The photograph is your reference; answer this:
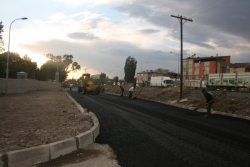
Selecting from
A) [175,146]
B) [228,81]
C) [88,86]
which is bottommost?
[175,146]

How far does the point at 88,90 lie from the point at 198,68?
5234 cm

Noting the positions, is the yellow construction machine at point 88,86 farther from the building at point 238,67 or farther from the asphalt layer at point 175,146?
the building at point 238,67

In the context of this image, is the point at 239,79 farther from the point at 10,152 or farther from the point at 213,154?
the point at 10,152

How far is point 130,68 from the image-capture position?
10581 cm

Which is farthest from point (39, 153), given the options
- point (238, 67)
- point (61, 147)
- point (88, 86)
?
point (238, 67)

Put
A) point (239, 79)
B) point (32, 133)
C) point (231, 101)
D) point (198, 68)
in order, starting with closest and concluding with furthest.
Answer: point (32, 133), point (231, 101), point (239, 79), point (198, 68)

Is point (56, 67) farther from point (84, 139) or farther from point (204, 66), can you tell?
point (84, 139)

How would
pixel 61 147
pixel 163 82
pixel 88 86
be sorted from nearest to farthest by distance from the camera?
1. pixel 61 147
2. pixel 88 86
3. pixel 163 82

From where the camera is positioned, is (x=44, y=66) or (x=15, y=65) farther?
(x=44, y=66)

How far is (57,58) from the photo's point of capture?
124312 millimetres

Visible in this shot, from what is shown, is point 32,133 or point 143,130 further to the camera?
point 143,130

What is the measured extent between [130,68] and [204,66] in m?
38.7

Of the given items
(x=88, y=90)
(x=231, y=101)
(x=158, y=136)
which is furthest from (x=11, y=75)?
(x=158, y=136)

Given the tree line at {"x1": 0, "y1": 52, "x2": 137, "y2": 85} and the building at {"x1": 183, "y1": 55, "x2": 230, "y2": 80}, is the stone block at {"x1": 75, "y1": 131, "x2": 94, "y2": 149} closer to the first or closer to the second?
the tree line at {"x1": 0, "y1": 52, "x2": 137, "y2": 85}
